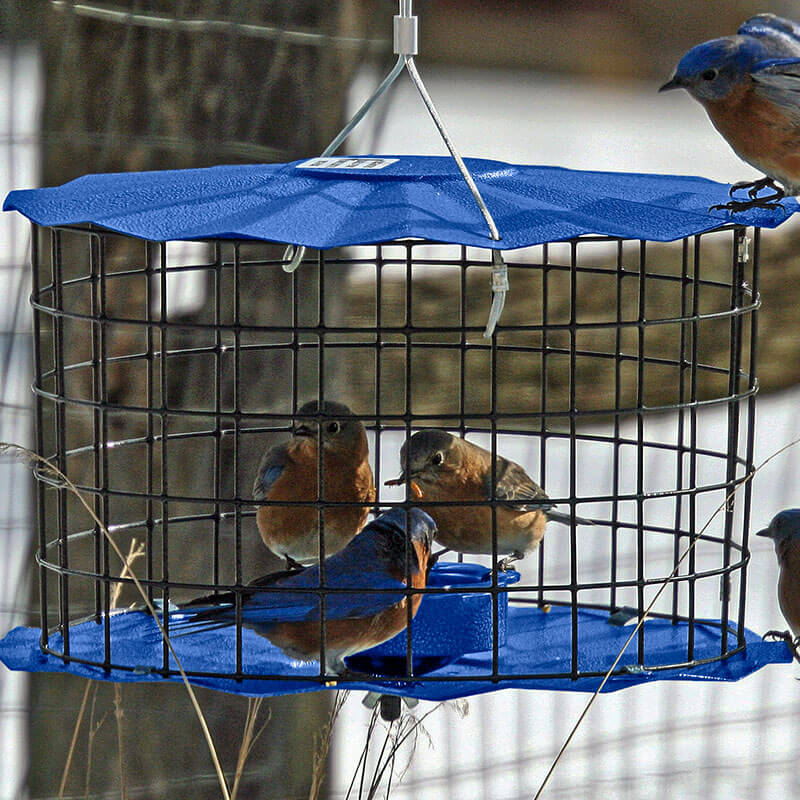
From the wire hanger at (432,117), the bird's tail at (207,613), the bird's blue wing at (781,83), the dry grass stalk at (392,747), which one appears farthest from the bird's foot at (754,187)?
the bird's tail at (207,613)

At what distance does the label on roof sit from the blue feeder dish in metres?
0.86

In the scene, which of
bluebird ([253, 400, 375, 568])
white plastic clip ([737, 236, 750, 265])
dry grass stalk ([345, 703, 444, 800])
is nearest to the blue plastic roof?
white plastic clip ([737, 236, 750, 265])

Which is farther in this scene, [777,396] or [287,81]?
[777,396]

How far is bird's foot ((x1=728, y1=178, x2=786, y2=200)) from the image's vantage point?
8.92 ft

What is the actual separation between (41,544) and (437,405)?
4.30 feet

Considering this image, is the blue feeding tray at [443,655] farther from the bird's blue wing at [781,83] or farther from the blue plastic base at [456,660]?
the bird's blue wing at [781,83]

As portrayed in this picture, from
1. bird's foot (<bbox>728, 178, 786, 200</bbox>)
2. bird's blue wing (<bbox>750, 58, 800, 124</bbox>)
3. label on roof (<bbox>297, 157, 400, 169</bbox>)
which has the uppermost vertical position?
bird's blue wing (<bbox>750, 58, 800, 124</bbox>)

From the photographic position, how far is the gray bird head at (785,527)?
320 cm

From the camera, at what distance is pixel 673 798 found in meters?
5.07

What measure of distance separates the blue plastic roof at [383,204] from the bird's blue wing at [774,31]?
1.03 feet

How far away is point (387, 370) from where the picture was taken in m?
4.04

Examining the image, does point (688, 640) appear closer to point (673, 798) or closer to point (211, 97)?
point (211, 97)

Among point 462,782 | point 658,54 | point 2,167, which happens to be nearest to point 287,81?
point 2,167

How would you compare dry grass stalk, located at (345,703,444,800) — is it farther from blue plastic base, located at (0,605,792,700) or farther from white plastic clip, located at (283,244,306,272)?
white plastic clip, located at (283,244,306,272)
